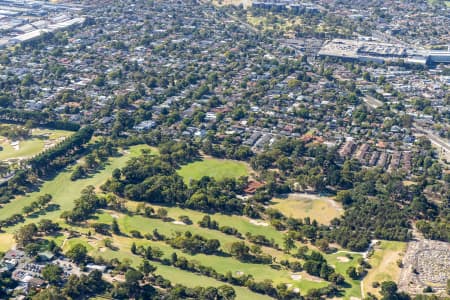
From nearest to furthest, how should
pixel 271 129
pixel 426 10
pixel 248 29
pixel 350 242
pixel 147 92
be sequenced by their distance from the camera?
pixel 350 242
pixel 271 129
pixel 147 92
pixel 248 29
pixel 426 10

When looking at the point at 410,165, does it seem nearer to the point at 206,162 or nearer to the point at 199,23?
the point at 206,162

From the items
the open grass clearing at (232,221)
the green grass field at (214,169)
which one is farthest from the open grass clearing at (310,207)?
the green grass field at (214,169)

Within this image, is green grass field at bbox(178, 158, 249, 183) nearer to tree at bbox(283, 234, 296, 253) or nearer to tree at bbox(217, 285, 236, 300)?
tree at bbox(283, 234, 296, 253)

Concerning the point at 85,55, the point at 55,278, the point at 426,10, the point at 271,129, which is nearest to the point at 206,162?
the point at 271,129

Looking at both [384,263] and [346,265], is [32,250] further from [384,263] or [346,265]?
[384,263]

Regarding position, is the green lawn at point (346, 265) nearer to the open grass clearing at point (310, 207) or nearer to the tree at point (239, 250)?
the open grass clearing at point (310, 207)

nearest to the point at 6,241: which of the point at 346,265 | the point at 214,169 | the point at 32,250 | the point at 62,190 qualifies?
the point at 32,250

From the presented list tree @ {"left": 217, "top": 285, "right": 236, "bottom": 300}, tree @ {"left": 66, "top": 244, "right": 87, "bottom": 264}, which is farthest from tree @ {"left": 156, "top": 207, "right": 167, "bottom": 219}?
tree @ {"left": 217, "top": 285, "right": 236, "bottom": 300}
